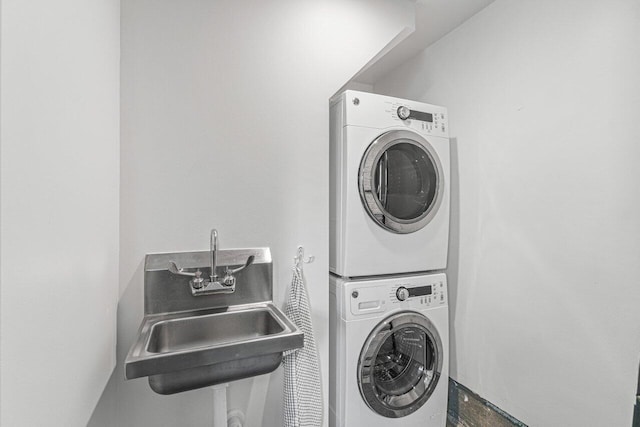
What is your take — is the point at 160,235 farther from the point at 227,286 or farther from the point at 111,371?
the point at 111,371

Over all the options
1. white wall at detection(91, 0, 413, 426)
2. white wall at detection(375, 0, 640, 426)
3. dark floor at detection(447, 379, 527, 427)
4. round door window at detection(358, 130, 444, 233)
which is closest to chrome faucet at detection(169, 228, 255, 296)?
white wall at detection(91, 0, 413, 426)

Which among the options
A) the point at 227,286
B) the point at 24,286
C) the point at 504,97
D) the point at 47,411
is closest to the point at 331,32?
the point at 504,97

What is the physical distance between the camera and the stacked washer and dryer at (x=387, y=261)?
5.37ft

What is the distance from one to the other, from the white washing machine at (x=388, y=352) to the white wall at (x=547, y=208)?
1.02 ft

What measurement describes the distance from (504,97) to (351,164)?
99 cm

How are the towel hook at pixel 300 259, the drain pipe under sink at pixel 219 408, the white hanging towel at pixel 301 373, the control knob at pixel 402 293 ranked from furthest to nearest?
the control knob at pixel 402 293, the towel hook at pixel 300 259, the white hanging towel at pixel 301 373, the drain pipe under sink at pixel 219 408

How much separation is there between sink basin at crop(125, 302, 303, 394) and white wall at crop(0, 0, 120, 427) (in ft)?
0.57

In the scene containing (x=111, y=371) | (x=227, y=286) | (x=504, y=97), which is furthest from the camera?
(x=504, y=97)

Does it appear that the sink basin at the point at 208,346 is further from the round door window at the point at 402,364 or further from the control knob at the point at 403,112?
the control knob at the point at 403,112

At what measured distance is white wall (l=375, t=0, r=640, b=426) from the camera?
4.18ft

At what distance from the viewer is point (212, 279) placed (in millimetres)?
1352

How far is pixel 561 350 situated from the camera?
4.86 feet

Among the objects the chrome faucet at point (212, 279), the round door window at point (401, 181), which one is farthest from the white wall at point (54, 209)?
the round door window at point (401, 181)

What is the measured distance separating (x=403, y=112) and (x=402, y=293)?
102 cm
